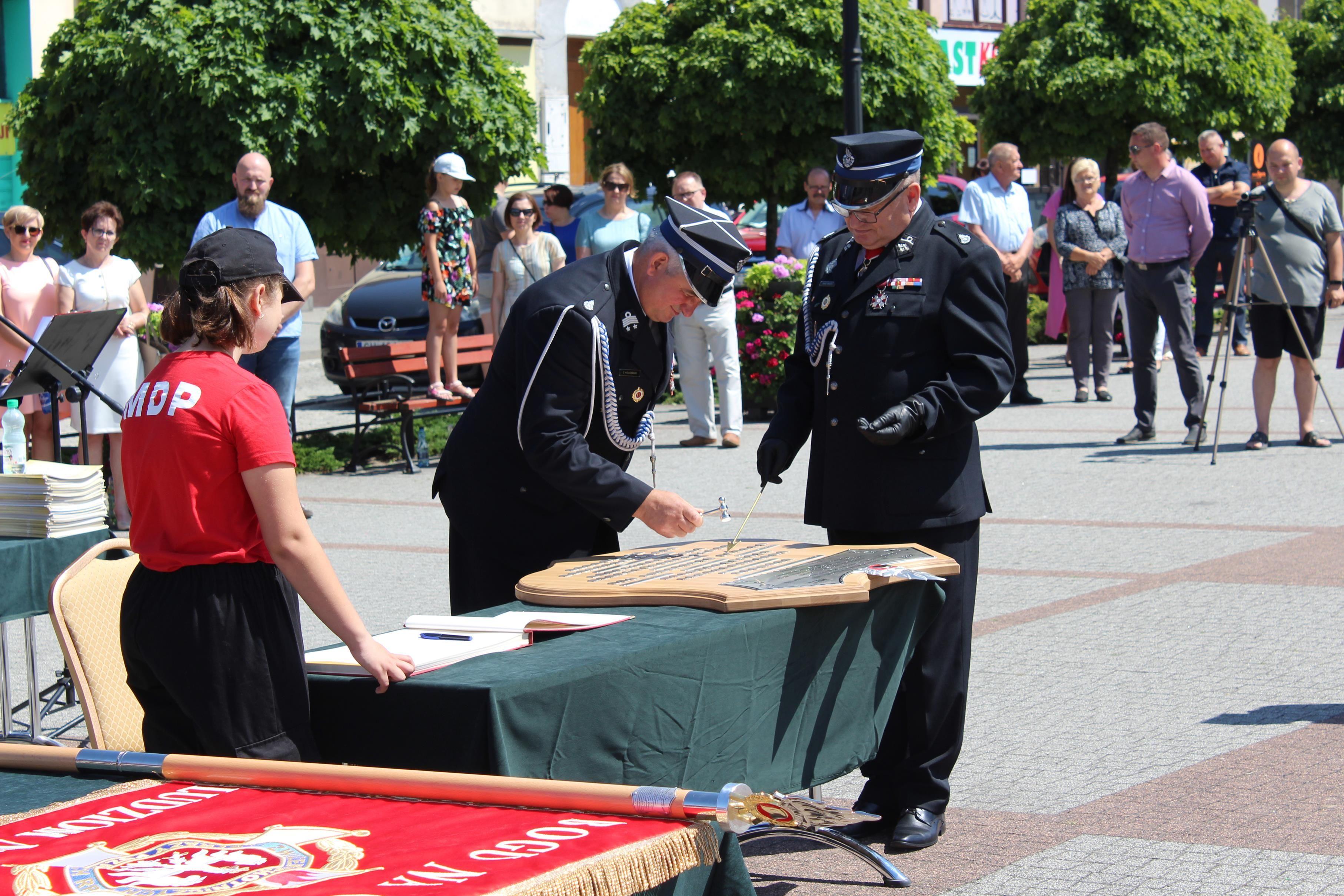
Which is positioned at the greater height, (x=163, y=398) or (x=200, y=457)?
(x=163, y=398)

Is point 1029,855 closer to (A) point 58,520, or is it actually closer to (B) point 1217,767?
(B) point 1217,767

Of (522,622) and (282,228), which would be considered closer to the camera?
(522,622)

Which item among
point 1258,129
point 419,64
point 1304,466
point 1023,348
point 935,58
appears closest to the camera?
point 1304,466

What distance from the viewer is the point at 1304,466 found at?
10.9 m

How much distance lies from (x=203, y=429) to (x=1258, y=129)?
23162 millimetres

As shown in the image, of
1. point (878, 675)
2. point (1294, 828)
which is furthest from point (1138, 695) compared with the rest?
point (878, 675)

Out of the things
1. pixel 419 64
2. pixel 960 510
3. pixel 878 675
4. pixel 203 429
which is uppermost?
pixel 419 64

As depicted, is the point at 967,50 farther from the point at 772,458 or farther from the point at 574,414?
the point at 574,414

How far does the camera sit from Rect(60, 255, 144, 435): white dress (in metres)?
9.84

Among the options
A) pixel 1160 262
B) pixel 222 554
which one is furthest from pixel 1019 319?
pixel 222 554

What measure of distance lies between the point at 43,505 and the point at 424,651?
2.62 m

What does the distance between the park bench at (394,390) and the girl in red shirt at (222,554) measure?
880 centimetres

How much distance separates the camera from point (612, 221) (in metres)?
13.6

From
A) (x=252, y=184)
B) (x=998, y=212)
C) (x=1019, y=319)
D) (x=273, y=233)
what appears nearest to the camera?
(x=252, y=184)
